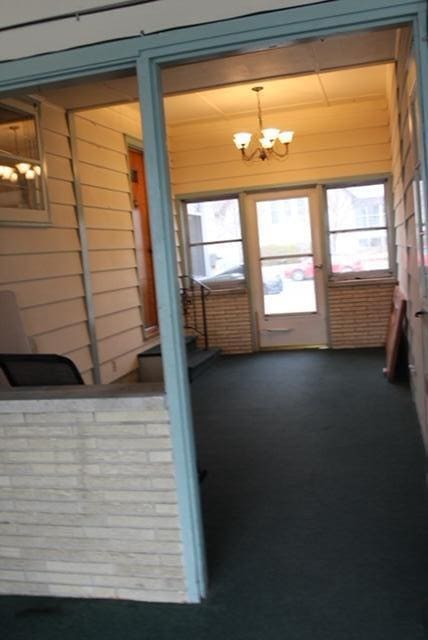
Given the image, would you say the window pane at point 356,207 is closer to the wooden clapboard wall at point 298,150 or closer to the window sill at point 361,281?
the wooden clapboard wall at point 298,150

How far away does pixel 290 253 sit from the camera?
8438 mm

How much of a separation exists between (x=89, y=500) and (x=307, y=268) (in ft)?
20.3

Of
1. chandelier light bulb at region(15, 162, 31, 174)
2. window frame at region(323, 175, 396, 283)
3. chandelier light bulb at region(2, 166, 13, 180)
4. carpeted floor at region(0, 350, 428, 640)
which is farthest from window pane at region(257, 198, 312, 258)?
chandelier light bulb at region(2, 166, 13, 180)

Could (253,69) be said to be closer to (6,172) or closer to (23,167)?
(23,167)

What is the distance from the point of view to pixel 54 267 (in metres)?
5.01

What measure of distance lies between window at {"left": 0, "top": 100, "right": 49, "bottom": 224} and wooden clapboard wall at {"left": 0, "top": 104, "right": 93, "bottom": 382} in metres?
0.11

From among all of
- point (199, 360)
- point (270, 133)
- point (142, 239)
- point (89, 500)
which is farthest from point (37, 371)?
point (270, 133)

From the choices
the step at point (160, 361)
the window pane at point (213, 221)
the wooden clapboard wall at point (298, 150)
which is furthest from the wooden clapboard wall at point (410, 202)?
the window pane at point (213, 221)

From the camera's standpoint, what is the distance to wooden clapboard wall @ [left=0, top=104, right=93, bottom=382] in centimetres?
449

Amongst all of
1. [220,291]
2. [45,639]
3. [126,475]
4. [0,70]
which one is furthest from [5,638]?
[220,291]

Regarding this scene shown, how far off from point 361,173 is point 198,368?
322 cm

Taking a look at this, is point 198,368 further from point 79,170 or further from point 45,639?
point 45,639

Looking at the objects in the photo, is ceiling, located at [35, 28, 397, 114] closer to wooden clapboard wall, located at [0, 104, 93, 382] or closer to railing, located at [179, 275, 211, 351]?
wooden clapboard wall, located at [0, 104, 93, 382]

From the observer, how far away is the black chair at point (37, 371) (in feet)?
9.96
